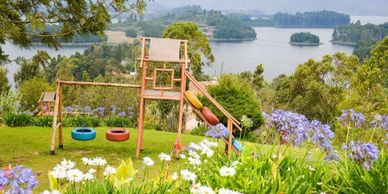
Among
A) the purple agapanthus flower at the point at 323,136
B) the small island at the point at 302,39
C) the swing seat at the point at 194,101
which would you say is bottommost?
the small island at the point at 302,39

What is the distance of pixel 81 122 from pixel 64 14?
4749mm

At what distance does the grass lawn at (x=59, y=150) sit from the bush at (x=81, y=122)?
0.57 meters

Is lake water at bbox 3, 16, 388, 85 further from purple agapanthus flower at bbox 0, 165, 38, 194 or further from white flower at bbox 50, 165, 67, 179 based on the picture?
purple agapanthus flower at bbox 0, 165, 38, 194

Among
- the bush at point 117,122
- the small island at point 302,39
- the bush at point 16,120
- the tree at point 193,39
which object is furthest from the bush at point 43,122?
the small island at point 302,39

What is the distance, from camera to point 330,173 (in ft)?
11.7

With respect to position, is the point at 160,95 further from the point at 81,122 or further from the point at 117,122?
the point at 81,122

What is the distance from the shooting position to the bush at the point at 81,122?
35.5 ft

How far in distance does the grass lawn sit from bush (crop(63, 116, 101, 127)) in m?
0.57

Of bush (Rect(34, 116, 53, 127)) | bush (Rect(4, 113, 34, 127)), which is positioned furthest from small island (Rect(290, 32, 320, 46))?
bush (Rect(4, 113, 34, 127))

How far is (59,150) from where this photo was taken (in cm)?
803

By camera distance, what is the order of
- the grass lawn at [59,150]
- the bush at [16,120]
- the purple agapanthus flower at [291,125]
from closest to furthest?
1. the purple agapanthus flower at [291,125]
2. the grass lawn at [59,150]
3. the bush at [16,120]

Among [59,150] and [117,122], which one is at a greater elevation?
[59,150]

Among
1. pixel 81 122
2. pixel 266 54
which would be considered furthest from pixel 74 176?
pixel 266 54

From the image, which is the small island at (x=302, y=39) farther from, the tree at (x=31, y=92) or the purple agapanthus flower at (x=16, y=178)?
the purple agapanthus flower at (x=16, y=178)
